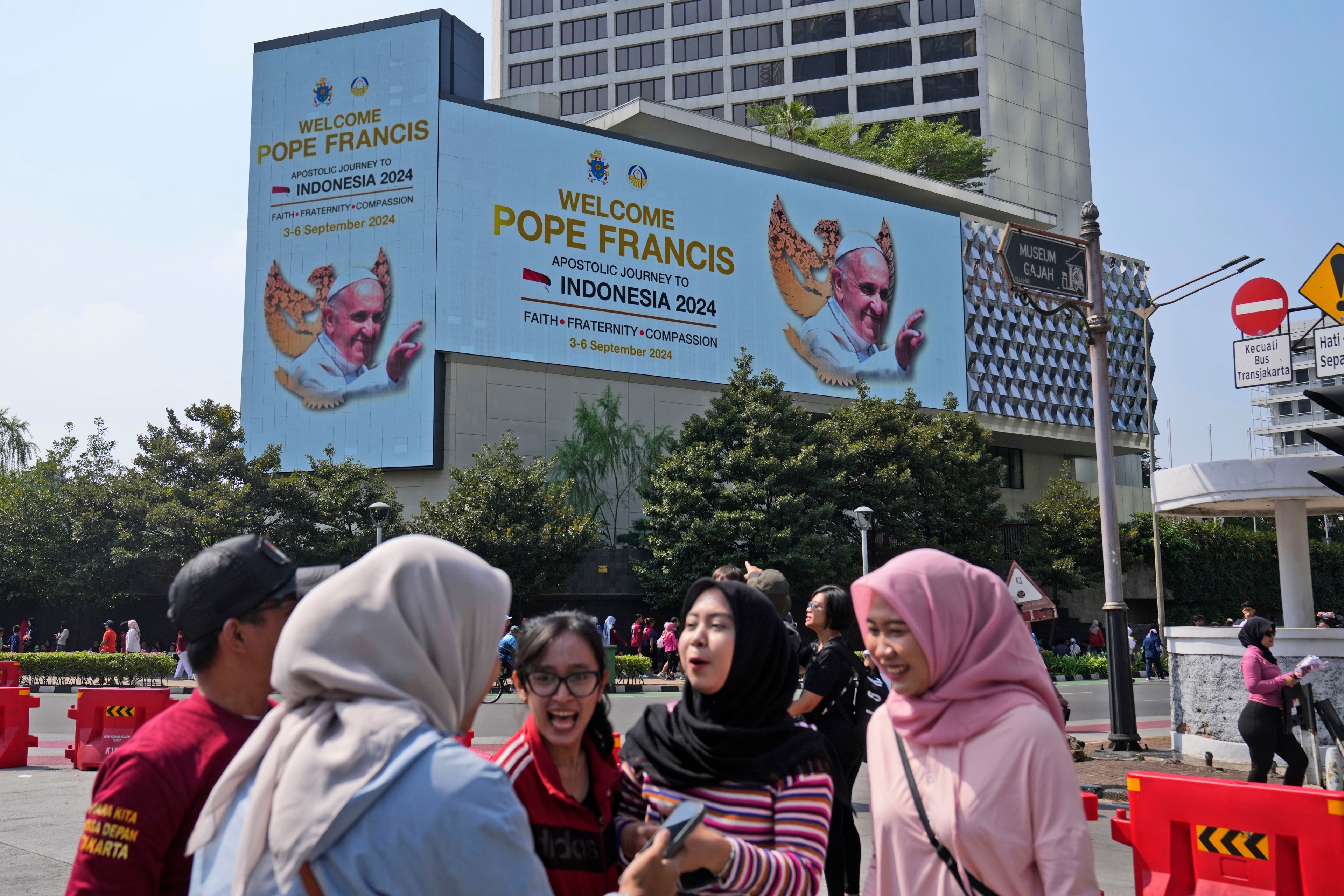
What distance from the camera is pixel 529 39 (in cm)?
6588

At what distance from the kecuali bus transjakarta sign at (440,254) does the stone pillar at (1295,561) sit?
27.2m

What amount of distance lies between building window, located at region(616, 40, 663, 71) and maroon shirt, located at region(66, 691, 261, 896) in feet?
208

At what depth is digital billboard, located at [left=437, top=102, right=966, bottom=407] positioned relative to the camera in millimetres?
36625

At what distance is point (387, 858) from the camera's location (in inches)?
60.7

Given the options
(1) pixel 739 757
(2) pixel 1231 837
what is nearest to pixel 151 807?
(1) pixel 739 757

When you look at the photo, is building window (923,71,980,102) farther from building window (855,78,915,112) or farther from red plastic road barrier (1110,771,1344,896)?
red plastic road barrier (1110,771,1344,896)

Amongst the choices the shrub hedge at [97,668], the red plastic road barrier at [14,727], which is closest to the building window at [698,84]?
the shrub hedge at [97,668]

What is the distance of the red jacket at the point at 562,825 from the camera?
270cm

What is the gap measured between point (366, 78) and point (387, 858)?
39.4 metres

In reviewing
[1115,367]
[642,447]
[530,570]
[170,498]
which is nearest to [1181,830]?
[530,570]

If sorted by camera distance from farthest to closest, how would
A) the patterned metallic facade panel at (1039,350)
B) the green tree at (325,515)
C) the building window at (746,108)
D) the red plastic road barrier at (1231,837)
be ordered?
the building window at (746,108) → the patterned metallic facade panel at (1039,350) → the green tree at (325,515) → the red plastic road barrier at (1231,837)

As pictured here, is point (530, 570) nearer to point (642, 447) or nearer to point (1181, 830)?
point (642, 447)

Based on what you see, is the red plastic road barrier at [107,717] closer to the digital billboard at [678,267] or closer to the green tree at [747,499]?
the green tree at [747,499]

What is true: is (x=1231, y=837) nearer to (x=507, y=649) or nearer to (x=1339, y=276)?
(x=1339, y=276)
